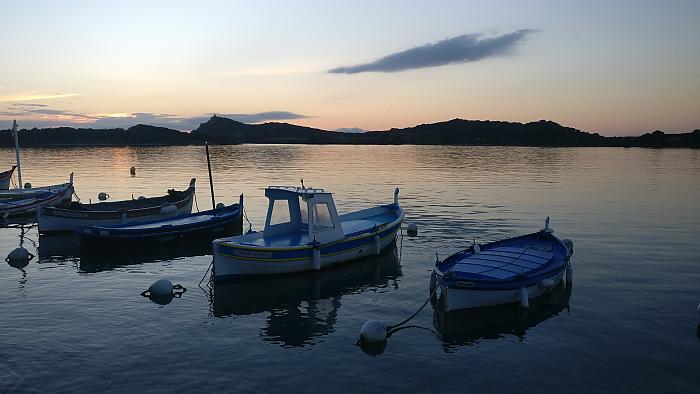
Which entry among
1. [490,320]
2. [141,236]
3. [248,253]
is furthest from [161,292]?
[490,320]

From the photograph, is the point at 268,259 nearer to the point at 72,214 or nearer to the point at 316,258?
the point at 316,258

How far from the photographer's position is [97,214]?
32.5m

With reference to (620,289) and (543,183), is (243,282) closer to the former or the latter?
(620,289)

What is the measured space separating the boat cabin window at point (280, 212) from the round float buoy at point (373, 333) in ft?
32.5

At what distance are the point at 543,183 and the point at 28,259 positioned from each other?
54.2 metres

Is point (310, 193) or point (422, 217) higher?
point (310, 193)

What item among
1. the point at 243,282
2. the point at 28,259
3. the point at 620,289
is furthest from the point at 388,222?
the point at 28,259

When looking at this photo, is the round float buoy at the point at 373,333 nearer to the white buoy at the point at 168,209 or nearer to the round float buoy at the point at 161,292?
the round float buoy at the point at 161,292

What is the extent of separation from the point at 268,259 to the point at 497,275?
30.1ft

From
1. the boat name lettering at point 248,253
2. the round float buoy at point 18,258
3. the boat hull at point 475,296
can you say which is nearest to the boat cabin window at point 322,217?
the boat name lettering at point 248,253

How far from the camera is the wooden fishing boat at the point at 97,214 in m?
31.8

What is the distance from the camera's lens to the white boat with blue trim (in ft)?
70.6

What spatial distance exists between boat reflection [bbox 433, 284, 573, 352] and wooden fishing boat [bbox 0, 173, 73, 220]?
1169 inches

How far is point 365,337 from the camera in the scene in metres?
15.8
